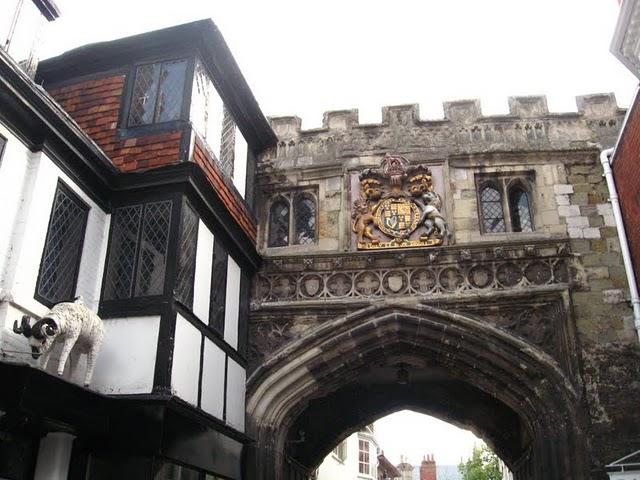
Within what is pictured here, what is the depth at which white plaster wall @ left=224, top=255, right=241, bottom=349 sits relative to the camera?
30.5 ft

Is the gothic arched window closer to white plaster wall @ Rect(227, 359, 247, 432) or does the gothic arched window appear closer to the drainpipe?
white plaster wall @ Rect(227, 359, 247, 432)

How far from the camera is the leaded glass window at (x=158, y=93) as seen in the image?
28.6 feet

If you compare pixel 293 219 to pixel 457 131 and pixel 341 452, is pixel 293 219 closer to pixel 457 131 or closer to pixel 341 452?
pixel 457 131

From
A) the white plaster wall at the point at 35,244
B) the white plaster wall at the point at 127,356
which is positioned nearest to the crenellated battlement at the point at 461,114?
the white plaster wall at the point at 35,244

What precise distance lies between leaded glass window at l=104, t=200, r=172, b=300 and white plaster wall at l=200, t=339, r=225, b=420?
1228mm

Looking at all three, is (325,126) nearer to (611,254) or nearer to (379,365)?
(379,365)

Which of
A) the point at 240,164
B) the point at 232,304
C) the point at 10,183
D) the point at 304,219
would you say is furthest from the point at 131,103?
the point at 304,219

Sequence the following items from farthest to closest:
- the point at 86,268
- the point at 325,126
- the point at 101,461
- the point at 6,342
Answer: the point at 325,126 → the point at 86,268 → the point at 101,461 → the point at 6,342

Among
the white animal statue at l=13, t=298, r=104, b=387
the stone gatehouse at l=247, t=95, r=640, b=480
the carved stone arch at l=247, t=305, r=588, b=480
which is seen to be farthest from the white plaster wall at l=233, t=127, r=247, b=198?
the white animal statue at l=13, t=298, r=104, b=387

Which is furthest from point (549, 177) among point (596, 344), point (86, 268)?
point (86, 268)

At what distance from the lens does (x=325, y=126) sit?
1139 cm

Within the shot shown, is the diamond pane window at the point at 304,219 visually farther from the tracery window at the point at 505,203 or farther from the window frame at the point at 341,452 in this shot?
the window frame at the point at 341,452

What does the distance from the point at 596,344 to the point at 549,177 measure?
2.71 meters

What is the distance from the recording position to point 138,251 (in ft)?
25.7
